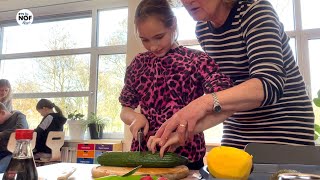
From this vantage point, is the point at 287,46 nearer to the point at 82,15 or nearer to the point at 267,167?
the point at 267,167

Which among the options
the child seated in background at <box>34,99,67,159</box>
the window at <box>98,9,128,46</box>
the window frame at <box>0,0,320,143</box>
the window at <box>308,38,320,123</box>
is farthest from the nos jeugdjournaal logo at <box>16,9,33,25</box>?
the window at <box>308,38,320,123</box>

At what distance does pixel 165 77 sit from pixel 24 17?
13.5 ft

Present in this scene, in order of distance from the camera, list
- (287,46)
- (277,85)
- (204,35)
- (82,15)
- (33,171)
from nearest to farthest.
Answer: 1. (33,171)
2. (277,85)
3. (287,46)
4. (204,35)
5. (82,15)

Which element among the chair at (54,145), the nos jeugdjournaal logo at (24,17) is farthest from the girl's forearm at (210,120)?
the nos jeugdjournaal logo at (24,17)

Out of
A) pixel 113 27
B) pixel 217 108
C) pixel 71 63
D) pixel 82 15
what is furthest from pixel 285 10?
pixel 217 108

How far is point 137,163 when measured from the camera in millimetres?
746

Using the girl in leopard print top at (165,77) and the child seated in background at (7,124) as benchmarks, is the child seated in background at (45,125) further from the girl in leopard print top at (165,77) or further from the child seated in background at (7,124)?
the girl in leopard print top at (165,77)

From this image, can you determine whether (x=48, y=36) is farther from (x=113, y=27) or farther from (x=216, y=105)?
(x=216, y=105)

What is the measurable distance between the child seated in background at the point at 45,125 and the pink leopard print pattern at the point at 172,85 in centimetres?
277

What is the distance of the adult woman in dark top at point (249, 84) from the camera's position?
0.74m

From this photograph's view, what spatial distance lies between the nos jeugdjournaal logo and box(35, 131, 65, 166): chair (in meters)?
1.96

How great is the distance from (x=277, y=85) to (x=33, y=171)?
0.58 metres

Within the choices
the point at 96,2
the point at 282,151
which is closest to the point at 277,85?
the point at 282,151

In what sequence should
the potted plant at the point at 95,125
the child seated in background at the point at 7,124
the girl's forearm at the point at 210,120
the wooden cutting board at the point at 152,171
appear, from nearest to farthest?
the wooden cutting board at the point at 152,171 → the girl's forearm at the point at 210,120 → the child seated in background at the point at 7,124 → the potted plant at the point at 95,125
